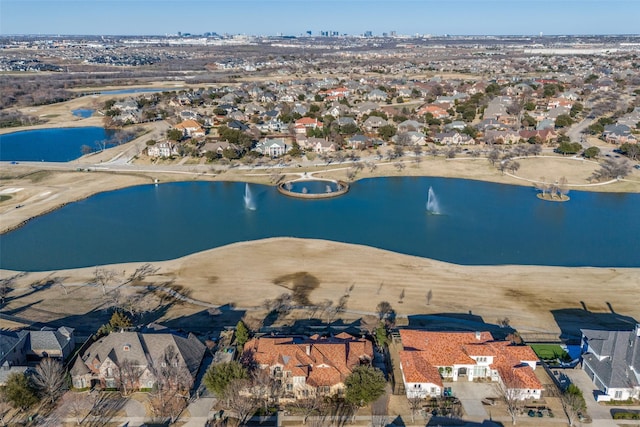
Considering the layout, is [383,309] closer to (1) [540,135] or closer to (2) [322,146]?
(2) [322,146]

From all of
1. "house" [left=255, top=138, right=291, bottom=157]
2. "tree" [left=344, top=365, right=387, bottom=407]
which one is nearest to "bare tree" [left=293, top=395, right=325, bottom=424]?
"tree" [left=344, top=365, right=387, bottom=407]

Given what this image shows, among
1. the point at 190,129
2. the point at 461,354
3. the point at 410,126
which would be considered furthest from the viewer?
the point at 190,129

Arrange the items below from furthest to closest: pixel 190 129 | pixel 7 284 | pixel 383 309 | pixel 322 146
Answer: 1. pixel 190 129
2. pixel 322 146
3. pixel 7 284
4. pixel 383 309

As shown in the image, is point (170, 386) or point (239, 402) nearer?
point (239, 402)

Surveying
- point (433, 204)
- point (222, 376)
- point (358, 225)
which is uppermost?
point (222, 376)

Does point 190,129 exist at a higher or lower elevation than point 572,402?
higher

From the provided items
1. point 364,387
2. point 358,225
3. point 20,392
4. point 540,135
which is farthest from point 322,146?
point 20,392

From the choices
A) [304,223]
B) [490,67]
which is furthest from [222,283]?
[490,67]
